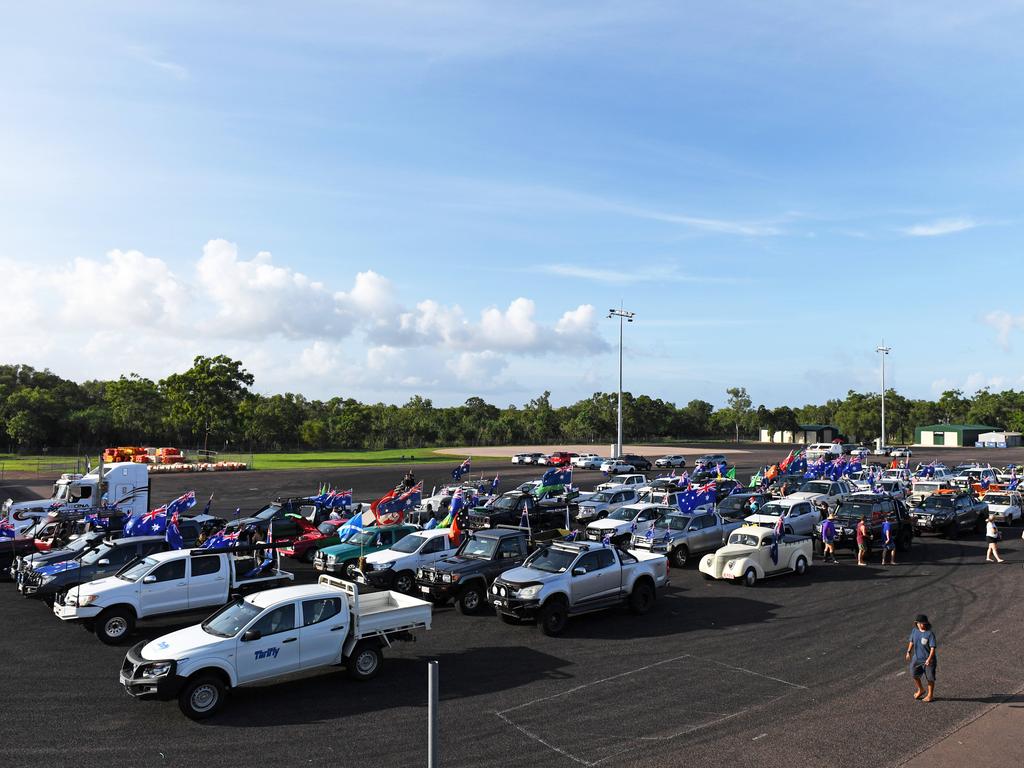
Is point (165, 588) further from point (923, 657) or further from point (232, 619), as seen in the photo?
point (923, 657)

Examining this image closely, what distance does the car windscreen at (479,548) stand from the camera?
19391 mm

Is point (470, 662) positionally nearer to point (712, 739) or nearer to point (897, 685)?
point (712, 739)

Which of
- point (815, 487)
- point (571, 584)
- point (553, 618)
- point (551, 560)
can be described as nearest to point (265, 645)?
point (553, 618)

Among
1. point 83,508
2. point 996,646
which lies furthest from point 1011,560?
point 83,508

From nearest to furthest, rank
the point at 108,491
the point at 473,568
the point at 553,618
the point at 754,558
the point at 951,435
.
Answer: the point at 553,618
the point at 473,568
the point at 754,558
the point at 108,491
the point at 951,435

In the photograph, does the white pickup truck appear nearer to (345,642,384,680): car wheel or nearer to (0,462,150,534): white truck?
(345,642,384,680): car wheel

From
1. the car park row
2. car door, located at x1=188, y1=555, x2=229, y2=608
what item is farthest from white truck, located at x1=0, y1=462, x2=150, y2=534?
car door, located at x1=188, y1=555, x2=229, y2=608

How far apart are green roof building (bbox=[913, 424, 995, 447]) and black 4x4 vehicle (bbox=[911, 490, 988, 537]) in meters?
116

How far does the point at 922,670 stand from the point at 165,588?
14.4 metres

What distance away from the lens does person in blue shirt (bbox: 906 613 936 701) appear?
39.0 feet

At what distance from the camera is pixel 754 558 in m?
Answer: 21.7

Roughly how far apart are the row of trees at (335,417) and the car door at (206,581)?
69.9 meters

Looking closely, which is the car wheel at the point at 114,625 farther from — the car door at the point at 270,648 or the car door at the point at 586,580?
the car door at the point at 586,580

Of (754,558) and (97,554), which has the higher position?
(97,554)
